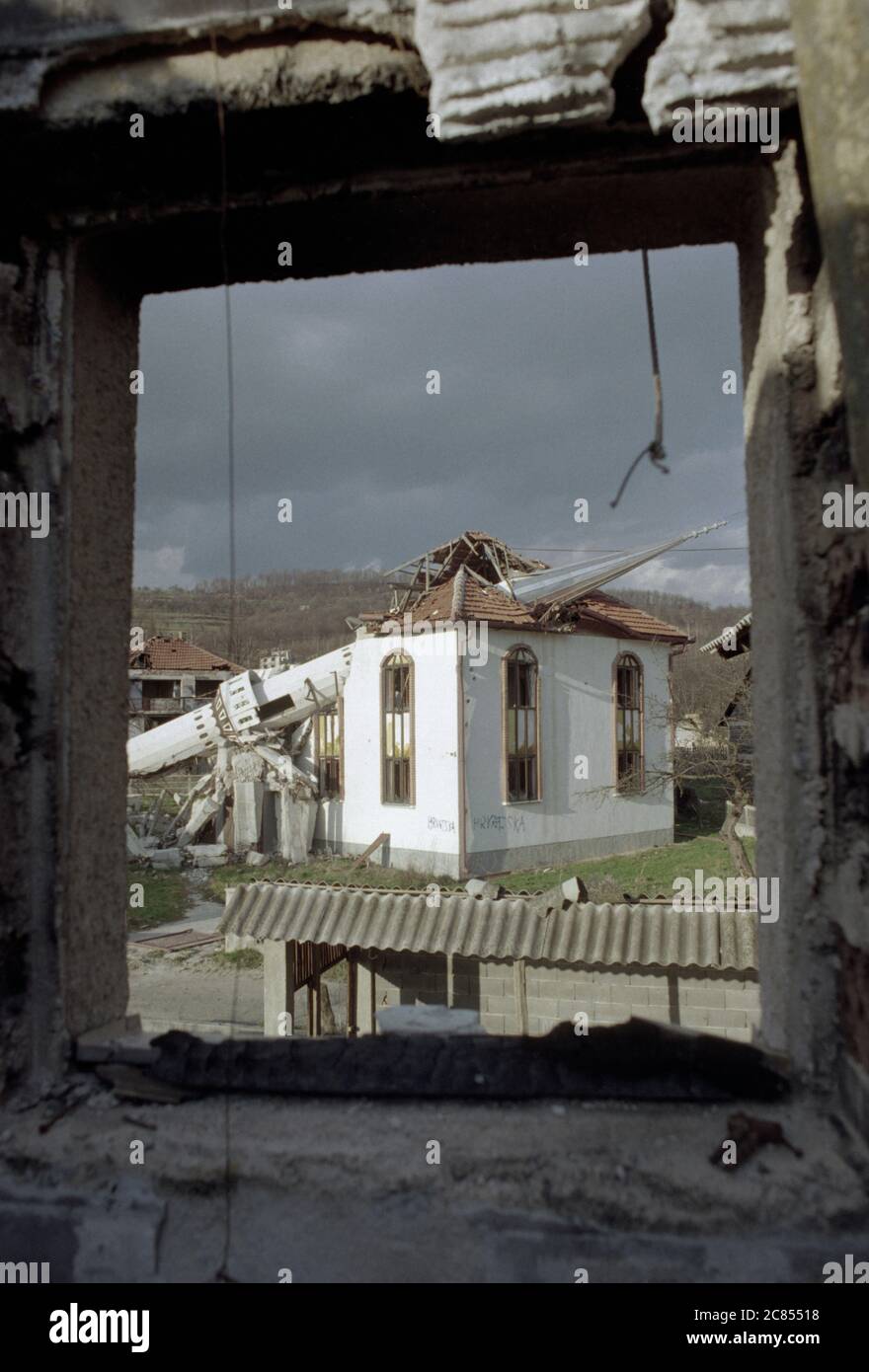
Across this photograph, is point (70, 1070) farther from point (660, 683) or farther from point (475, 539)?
point (660, 683)

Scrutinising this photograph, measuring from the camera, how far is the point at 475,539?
16281 mm

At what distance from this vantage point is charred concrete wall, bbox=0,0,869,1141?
1.27 m

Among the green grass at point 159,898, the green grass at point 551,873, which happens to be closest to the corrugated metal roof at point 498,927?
the green grass at point 551,873

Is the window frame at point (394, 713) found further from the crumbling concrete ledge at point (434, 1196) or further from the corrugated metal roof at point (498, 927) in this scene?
the crumbling concrete ledge at point (434, 1196)

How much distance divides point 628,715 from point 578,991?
10.6 m

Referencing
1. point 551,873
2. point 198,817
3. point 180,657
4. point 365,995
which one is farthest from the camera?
point 180,657

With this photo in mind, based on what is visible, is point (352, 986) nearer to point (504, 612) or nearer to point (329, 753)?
point (504, 612)

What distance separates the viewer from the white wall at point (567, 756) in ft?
46.4

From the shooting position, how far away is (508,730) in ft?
47.6

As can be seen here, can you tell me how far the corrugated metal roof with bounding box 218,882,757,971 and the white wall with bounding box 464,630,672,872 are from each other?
287 inches

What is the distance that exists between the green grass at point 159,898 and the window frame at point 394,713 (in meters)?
3.85

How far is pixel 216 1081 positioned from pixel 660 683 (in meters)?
16.8

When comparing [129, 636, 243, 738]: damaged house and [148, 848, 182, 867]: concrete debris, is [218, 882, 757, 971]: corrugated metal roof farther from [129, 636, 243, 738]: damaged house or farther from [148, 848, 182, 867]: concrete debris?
[129, 636, 243, 738]: damaged house

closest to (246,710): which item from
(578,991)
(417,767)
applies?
(417,767)
